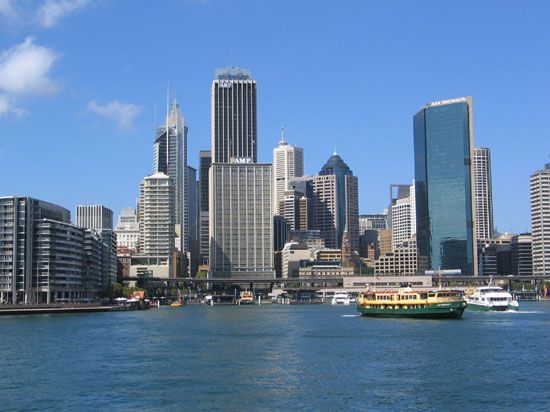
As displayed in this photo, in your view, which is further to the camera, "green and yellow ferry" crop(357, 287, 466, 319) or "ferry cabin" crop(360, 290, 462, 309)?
"ferry cabin" crop(360, 290, 462, 309)

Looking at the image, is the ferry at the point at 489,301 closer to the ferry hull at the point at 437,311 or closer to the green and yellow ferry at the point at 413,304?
the green and yellow ferry at the point at 413,304

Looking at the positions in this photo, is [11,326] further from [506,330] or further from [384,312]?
[506,330]

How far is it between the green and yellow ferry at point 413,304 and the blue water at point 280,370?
2495 centimetres

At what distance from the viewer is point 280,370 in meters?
80.6

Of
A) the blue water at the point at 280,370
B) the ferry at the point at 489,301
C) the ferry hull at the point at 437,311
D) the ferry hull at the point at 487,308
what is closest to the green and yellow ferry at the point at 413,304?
the ferry hull at the point at 437,311

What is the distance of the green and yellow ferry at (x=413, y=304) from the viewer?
157 metres

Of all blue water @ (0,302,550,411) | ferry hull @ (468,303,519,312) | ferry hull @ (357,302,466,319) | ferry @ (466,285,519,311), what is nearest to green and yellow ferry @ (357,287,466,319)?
ferry hull @ (357,302,466,319)

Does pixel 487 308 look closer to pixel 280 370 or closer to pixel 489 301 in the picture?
pixel 489 301

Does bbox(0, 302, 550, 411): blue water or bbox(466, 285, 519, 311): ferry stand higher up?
bbox(466, 285, 519, 311): ferry

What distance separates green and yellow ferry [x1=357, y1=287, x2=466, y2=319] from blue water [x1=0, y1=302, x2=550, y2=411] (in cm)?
2495

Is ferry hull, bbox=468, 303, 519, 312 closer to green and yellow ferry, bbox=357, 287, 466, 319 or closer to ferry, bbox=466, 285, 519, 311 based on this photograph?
ferry, bbox=466, 285, 519, 311

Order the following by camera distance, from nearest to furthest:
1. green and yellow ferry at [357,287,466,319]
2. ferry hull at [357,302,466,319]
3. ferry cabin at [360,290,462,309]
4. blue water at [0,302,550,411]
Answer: blue water at [0,302,550,411], ferry hull at [357,302,466,319], green and yellow ferry at [357,287,466,319], ferry cabin at [360,290,462,309]

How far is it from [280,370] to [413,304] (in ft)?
280

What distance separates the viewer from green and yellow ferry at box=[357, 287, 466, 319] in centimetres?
15700
